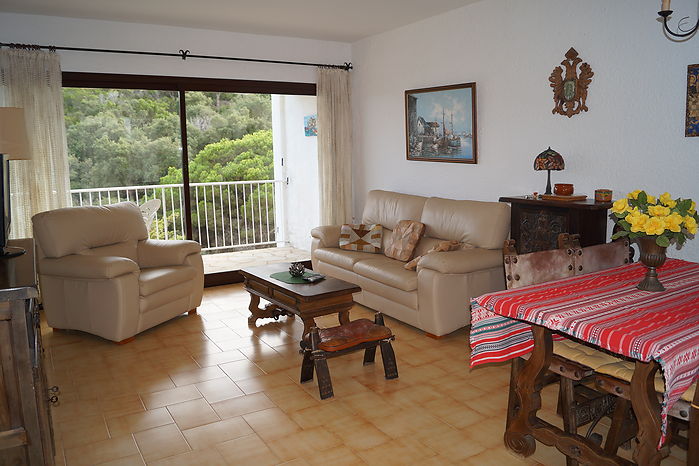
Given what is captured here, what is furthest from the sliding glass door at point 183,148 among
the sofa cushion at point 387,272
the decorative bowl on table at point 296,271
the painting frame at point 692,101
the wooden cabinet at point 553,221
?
the painting frame at point 692,101

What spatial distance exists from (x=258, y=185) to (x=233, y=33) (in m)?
2.14

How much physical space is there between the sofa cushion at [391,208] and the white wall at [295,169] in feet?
4.66

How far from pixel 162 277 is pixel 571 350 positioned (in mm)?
3246

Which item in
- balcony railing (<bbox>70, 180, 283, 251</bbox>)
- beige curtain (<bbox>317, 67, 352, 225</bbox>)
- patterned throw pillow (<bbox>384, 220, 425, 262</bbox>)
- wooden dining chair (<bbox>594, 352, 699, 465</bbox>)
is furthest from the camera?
beige curtain (<bbox>317, 67, 352, 225</bbox>)

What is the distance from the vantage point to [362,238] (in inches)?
222

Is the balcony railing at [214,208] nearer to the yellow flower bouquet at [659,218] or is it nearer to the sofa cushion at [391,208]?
the sofa cushion at [391,208]

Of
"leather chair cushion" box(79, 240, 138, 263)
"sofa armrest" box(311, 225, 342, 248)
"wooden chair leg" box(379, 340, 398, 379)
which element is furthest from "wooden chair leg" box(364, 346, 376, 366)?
"leather chair cushion" box(79, 240, 138, 263)

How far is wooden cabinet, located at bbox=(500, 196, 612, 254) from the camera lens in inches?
148

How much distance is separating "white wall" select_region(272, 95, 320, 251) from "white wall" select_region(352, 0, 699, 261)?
51.1 inches

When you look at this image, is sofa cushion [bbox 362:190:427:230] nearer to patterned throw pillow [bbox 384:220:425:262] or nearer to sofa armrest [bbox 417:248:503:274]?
patterned throw pillow [bbox 384:220:425:262]

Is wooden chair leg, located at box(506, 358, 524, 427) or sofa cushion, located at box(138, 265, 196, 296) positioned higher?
sofa cushion, located at box(138, 265, 196, 296)

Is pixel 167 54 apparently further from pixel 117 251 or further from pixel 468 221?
pixel 468 221

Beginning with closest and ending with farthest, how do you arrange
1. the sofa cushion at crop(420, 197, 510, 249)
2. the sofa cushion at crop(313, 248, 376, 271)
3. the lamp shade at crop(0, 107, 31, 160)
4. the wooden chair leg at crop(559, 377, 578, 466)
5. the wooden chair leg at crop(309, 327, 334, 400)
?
the wooden chair leg at crop(559, 377, 578, 466) → the wooden chair leg at crop(309, 327, 334, 400) → the lamp shade at crop(0, 107, 31, 160) → the sofa cushion at crop(420, 197, 510, 249) → the sofa cushion at crop(313, 248, 376, 271)

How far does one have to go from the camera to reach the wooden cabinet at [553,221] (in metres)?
3.77
